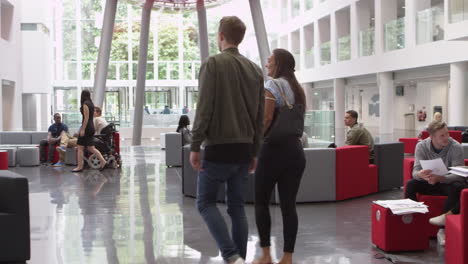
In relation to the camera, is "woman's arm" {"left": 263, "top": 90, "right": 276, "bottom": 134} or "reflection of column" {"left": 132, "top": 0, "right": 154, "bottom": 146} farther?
"reflection of column" {"left": 132, "top": 0, "right": 154, "bottom": 146}

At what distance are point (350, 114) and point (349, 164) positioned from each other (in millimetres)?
981

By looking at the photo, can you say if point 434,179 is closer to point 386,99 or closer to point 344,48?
point 386,99

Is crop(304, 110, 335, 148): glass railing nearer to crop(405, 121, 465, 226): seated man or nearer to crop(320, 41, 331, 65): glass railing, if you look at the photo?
crop(405, 121, 465, 226): seated man

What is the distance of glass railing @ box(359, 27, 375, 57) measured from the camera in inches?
1102

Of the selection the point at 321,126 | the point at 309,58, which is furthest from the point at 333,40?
the point at 321,126

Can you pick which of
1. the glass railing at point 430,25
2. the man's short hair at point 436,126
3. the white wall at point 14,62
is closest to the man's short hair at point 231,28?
the man's short hair at point 436,126

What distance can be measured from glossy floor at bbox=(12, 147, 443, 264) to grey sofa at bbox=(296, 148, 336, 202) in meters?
0.20

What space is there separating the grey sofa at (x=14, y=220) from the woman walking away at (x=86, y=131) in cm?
757

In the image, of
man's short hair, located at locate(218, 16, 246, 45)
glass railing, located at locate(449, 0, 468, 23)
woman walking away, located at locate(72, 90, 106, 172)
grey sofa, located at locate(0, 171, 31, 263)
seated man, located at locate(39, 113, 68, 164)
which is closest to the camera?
man's short hair, located at locate(218, 16, 246, 45)

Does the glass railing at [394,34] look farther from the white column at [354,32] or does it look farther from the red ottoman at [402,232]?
the red ottoman at [402,232]

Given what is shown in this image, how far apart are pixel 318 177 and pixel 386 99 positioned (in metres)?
19.7

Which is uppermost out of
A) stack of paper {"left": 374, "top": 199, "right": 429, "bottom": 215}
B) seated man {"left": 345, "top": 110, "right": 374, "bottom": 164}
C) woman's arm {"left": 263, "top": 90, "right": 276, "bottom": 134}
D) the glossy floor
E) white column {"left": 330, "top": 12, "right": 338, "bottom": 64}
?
white column {"left": 330, "top": 12, "right": 338, "bottom": 64}

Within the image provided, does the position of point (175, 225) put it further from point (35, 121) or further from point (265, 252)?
point (35, 121)

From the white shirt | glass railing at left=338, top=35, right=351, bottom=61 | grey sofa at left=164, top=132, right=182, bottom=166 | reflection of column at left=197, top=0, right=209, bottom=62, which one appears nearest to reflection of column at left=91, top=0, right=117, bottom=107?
reflection of column at left=197, top=0, right=209, bottom=62
